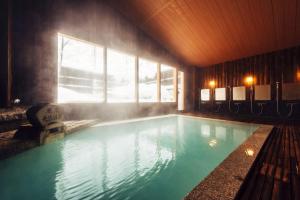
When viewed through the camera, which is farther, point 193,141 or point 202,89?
point 202,89

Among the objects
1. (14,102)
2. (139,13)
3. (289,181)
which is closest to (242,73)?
(139,13)

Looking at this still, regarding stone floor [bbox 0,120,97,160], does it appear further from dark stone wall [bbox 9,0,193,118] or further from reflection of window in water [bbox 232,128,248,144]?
reflection of window in water [bbox 232,128,248,144]

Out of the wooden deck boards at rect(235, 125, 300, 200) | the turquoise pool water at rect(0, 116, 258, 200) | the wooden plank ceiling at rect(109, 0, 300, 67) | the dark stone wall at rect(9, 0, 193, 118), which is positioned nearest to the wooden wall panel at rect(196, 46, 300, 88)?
the wooden plank ceiling at rect(109, 0, 300, 67)

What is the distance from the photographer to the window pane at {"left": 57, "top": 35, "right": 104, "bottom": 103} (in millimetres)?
6402

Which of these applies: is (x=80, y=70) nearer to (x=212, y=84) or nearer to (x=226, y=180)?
(x=212, y=84)

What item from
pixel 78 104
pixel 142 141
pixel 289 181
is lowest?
A: pixel 142 141

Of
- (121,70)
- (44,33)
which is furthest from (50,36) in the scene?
(121,70)

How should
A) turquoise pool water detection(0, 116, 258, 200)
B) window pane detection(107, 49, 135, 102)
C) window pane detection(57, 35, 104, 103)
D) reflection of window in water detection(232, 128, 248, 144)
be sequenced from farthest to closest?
window pane detection(107, 49, 135, 102) → window pane detection(57, 35, 104, 103) → reflection of window in water detection(232, 128, 248, 144) → turquoise pool water detection(0, 116, 258, 200)

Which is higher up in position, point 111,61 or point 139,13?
point 139,13

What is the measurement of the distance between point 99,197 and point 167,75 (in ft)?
55.5

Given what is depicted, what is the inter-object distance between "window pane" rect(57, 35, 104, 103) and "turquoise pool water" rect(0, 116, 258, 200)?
3.21m

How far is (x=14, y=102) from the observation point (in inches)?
152

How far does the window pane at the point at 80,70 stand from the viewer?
21.0 ft

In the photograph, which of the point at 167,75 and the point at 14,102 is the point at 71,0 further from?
the point at 167,75
